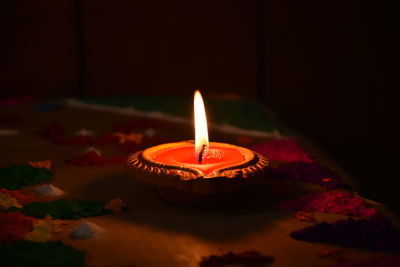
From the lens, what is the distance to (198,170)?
47.3 inches

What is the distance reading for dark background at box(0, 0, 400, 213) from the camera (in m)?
2.97

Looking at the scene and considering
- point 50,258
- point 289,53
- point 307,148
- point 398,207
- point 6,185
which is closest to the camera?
point 50,258

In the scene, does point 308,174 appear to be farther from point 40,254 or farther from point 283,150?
point 40,254

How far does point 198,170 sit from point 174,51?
2091 millimetres

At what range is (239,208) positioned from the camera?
1.27 metres

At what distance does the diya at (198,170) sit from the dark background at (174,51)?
155 centimetres

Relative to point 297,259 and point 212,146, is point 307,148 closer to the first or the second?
point 212,146

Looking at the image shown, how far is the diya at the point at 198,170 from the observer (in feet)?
3.86

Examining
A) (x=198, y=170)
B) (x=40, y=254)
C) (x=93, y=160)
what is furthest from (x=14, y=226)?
(x=93, y=160)

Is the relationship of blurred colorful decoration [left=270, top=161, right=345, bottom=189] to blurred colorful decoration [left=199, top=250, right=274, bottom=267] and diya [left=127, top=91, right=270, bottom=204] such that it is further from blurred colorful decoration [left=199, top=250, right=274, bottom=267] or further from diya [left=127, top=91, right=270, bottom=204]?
blurred colorful decoration [left=199, top=250, right=274, bottom=267]

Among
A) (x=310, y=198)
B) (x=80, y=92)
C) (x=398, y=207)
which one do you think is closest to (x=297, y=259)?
(x=310, y=198)

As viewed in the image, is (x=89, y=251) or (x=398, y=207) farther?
(x=398, y=207)

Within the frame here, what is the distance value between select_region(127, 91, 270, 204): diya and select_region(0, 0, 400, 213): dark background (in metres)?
1.55

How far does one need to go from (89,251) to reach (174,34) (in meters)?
2.33
